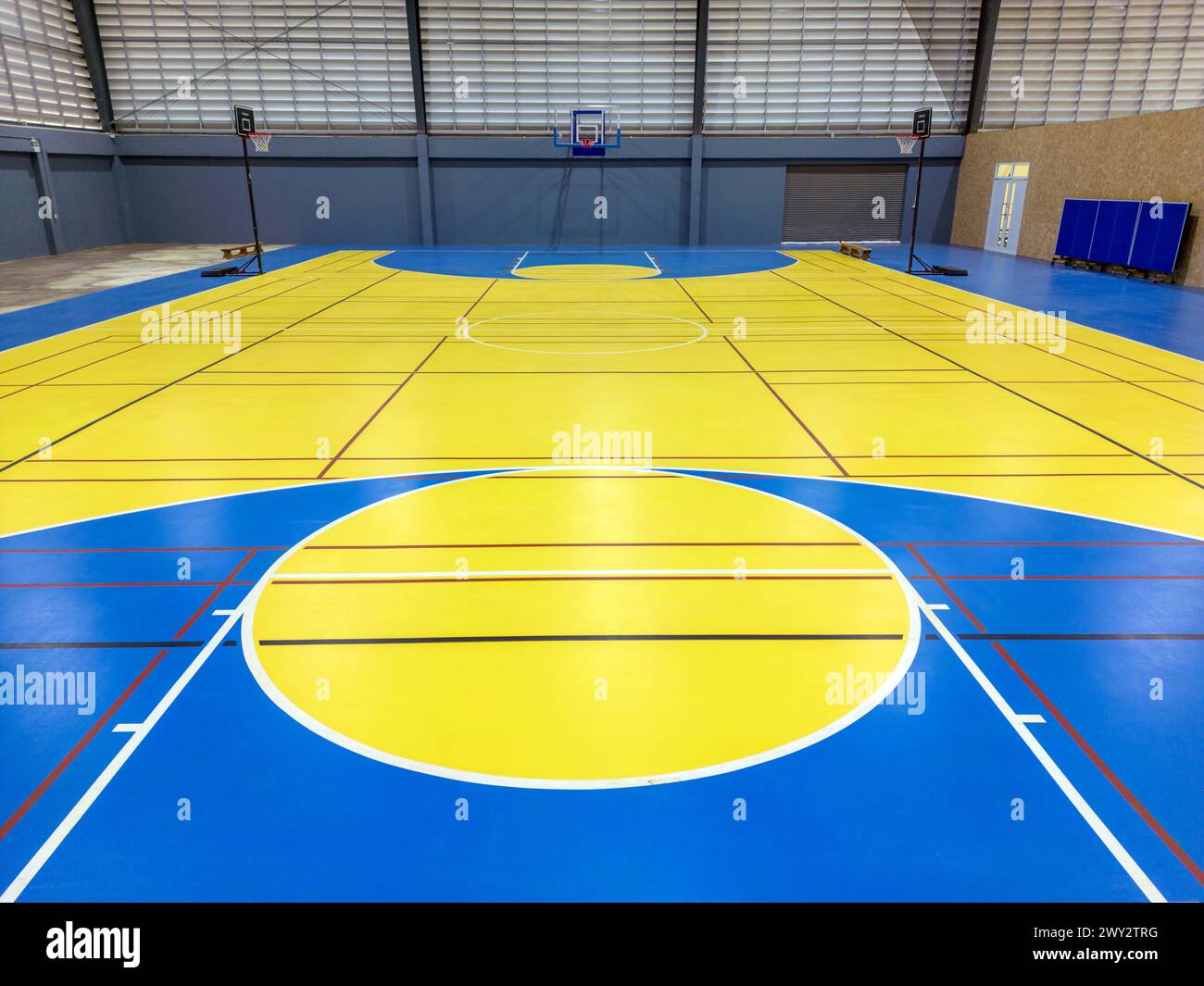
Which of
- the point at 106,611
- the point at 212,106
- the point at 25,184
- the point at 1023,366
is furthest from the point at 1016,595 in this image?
the point at 212,106

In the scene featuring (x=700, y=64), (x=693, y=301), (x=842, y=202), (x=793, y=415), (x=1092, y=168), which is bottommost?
(x=793, y=415)

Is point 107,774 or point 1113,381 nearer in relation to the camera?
point 107,774

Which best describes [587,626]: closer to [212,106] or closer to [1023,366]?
[1023,366]

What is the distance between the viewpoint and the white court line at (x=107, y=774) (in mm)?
3043

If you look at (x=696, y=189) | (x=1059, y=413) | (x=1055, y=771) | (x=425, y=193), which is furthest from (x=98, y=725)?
(x=696, y=189)

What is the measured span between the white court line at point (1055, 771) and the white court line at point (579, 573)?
685 millimetres

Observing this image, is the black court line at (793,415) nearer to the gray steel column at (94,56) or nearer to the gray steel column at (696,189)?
the gray steel column at (696,189)

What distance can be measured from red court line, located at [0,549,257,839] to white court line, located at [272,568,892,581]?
1.50 ft

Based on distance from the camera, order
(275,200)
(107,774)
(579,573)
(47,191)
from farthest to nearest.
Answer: (275,200) < (47,191) < (579,573) < (107,774)

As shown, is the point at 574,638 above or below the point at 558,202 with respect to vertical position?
below

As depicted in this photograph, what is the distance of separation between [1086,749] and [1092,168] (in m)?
22.0

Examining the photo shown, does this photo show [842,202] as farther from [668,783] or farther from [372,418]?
[668,783]

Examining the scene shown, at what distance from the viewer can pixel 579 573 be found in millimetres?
5414

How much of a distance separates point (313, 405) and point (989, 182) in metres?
24.2
